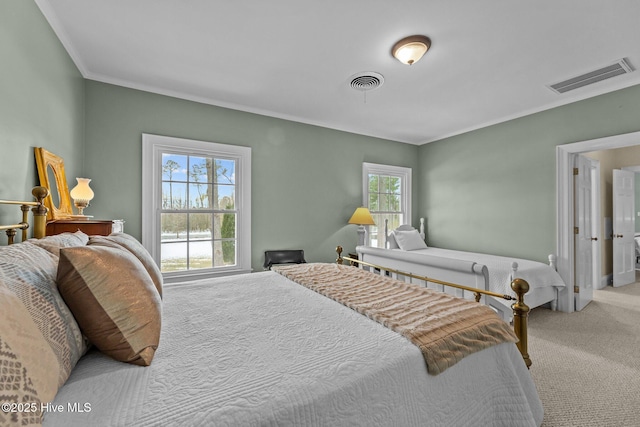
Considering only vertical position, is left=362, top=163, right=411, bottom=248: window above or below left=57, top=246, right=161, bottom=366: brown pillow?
above

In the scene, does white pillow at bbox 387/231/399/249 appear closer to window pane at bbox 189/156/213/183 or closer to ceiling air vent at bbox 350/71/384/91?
ceiling air vent at bbox 350/71/384/91

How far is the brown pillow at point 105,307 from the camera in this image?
92 cm

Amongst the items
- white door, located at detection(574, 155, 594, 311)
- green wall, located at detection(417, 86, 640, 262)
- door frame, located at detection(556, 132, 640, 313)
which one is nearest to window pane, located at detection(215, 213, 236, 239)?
green wall, located at detection(417, 86, 640, 262)

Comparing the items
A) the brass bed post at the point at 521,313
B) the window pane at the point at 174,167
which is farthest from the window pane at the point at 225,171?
the brass bed post at the point at 521,313

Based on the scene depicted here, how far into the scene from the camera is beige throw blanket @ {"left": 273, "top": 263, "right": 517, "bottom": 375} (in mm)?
1112

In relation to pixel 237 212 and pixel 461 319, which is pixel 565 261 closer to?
pixel 461 319

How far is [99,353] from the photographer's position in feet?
3.28

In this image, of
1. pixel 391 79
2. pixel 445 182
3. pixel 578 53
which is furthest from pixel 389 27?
pixel 445 182

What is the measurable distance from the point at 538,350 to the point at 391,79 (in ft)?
9.56

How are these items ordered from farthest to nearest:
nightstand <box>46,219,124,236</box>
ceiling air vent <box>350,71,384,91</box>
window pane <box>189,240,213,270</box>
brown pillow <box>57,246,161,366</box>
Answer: window pane <box>189,240,213,270</box> → ceiling air vent <box>350,71,384,91</box> → nightstand <box>46,219,124,236</box> → brown pillow <box>57,246,161,366</box>

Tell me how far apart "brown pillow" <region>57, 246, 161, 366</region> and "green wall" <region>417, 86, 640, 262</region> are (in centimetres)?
448

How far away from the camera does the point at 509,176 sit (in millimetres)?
4098

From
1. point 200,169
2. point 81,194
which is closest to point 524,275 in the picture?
point 200,169

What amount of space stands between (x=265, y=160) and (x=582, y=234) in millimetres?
4182
